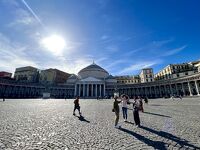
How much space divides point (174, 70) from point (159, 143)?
95.6 meters

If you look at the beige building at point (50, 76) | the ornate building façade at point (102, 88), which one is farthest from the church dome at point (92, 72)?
the beige building at point (50, 76)

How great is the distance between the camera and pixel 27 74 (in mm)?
110188

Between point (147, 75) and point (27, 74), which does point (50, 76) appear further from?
point (147, 75)

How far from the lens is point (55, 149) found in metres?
4.98

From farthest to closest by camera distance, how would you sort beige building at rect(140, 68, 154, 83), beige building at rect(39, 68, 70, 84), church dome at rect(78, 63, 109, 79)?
church dome at rect(78, 63, 109, 79) < beige building at rect(140, 68, 154, 83) < beige building at rect(39, 68, 70, 84)

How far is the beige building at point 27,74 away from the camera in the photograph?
109 m

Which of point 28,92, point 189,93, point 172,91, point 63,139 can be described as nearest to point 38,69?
point 28,92

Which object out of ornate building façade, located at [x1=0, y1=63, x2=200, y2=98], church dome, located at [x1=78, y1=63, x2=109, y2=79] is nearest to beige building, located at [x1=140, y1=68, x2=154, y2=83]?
ornate building façade, located at [x1=0, y1=63, x2=200, y2=98]

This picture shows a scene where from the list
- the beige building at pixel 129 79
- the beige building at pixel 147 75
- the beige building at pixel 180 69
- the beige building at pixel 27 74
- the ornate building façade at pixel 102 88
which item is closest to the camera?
the ornate building façade at pixel 102 88

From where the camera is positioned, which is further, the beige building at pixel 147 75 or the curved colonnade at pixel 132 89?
the beige building at pixel 147 75

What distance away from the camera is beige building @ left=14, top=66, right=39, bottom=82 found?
10932 cm

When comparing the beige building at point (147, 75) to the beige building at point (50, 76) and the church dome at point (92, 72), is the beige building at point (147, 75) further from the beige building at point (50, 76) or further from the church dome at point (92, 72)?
the beige building at point (50, 76)

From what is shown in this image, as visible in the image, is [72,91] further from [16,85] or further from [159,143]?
[159,143]

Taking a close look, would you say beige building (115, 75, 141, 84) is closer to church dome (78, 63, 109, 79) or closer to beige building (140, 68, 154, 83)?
beige building (140, 68, 154, 83)
